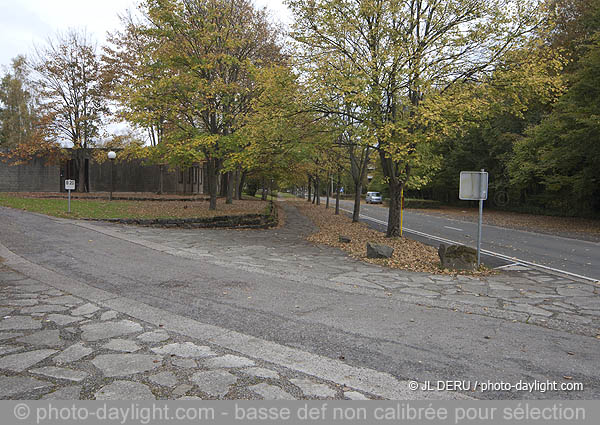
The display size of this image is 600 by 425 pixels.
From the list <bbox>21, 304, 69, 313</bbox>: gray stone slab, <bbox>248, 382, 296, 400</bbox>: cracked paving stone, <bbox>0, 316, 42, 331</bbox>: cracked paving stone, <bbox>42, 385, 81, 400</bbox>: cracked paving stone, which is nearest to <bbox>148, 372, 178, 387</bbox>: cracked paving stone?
<bbox>42, 385, 81, 400</bbox>: cracked paving stone

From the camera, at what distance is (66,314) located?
16.5 ft

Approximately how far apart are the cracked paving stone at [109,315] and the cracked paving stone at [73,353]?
83cm

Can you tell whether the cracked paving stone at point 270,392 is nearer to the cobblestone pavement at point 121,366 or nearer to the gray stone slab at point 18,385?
the cobblestone pavement at point 121,366

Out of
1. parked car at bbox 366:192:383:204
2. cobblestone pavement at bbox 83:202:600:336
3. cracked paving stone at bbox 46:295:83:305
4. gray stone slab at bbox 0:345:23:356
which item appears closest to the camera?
gray stone slab at bbox 0:345:23:356

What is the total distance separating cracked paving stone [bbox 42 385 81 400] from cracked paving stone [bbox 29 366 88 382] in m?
0.15

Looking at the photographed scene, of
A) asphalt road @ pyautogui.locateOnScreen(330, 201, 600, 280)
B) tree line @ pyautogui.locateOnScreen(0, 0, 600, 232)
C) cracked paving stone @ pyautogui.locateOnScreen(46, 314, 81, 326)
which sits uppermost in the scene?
tree line @ pyautogui.locateOnScreen(0, 0, 600, 232)

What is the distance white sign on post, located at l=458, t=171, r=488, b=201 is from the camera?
917 cm

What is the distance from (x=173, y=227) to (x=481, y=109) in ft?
34.6

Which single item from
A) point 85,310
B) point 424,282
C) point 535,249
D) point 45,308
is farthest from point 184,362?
point 535,249

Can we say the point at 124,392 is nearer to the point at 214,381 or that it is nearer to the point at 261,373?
the point at 214,381

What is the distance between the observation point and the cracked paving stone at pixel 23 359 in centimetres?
354

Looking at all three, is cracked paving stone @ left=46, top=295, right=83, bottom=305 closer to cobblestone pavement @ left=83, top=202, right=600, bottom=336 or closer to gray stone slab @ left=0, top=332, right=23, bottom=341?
gray stone slab @ left=0, top=332, right=23, bottom=341

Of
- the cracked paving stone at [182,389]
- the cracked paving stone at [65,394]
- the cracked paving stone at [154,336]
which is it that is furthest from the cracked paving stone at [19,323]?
the cracked paving stone at [182,389]

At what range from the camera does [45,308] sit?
5.23 m
